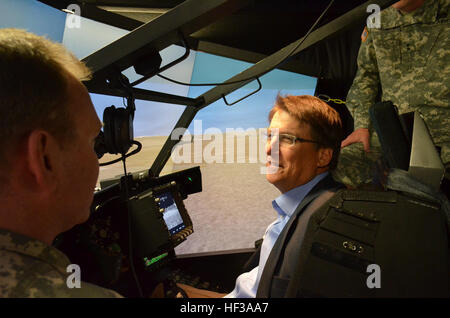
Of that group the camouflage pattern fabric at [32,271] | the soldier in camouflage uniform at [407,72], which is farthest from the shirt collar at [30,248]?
the soldier in camouflage uniform at [407,72]

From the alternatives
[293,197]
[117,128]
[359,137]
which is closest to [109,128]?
[117,128]

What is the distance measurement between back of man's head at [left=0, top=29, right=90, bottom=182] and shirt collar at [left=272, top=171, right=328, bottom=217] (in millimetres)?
758

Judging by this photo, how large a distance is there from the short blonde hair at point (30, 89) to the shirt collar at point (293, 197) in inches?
29.8

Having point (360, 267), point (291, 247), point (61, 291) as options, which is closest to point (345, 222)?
point (360, 267)

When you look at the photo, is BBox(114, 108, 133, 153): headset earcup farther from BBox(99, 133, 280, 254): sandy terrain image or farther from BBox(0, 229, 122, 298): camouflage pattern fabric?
BBox(99, 133, 280, 254): sandy terrain image

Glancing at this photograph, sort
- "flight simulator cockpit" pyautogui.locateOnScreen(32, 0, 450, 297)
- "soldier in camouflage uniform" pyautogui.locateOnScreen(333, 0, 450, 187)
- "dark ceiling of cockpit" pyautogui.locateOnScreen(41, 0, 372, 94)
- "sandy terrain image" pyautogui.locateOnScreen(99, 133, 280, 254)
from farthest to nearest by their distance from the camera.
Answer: "sandy terrain image" pyautogui.locateOnScreen(99, 133, 280, 254) → "dark ceiling of cockpit" pyautogui.locateOnScreen(41, 0, 372, 94) → "soldier in camouflage uniform" pyautogui.locateOnScreen(333, 0, 450, 187) → "flight simulator cockpit" pyautogui.locateOnScreen(32, 0, 450, 297)

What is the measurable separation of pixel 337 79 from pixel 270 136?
162 cm

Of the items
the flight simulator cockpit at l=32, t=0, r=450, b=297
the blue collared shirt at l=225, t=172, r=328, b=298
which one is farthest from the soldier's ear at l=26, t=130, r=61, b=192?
the blue collared shirt at l=225, t=172, r=328, b=298

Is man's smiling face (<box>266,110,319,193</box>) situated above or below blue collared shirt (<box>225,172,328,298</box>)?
above

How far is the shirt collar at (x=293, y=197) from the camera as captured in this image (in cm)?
100

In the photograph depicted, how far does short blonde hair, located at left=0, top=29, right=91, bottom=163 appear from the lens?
1.21 ft

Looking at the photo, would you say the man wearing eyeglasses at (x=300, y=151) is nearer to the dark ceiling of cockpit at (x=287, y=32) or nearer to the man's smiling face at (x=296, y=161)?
the man's smiling face at (x=296, y=161)

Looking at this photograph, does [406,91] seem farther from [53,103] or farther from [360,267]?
[53,103]

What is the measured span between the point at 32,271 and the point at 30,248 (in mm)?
36
